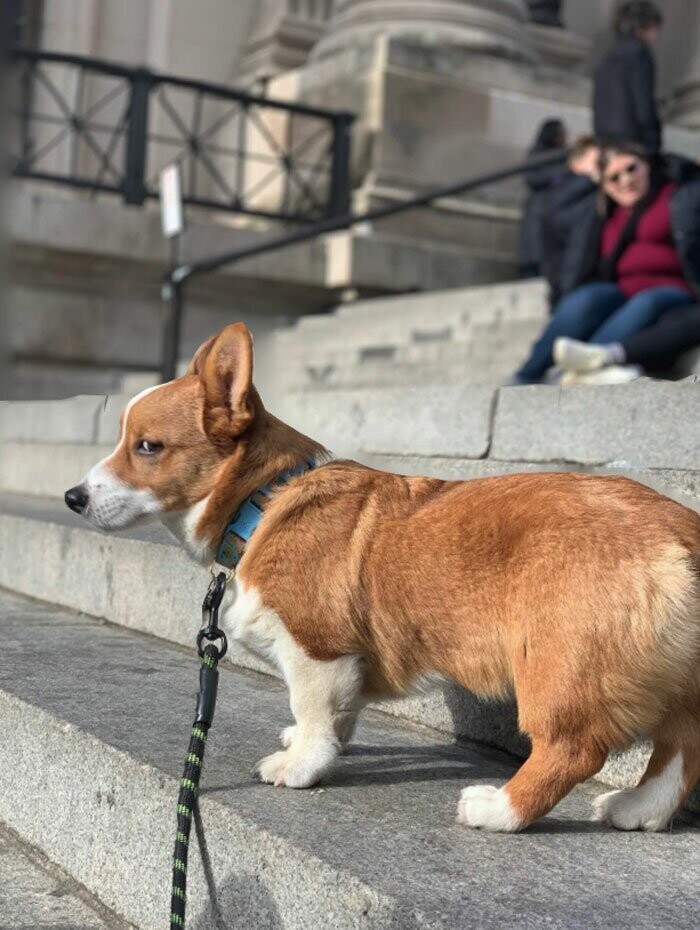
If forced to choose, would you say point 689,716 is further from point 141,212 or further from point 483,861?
point 141,212

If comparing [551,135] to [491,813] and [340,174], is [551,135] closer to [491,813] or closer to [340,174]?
[340,174]

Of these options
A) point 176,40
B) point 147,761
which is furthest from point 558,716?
point 176,40

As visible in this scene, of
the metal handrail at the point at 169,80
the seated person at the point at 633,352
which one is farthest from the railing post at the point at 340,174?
the seated person at the point at 633,352

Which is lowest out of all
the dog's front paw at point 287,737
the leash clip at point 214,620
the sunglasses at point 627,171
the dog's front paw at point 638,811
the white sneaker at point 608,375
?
the dog's front paw at point 287,737

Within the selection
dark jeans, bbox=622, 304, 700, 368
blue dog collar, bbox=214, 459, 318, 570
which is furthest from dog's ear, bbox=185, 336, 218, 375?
dark jeans, bbox=622, 304, 700, 368

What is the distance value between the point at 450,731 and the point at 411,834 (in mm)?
907

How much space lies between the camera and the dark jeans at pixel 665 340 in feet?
20.3

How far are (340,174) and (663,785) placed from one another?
10069mm

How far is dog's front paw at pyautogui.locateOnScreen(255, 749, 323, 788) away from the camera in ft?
8.90

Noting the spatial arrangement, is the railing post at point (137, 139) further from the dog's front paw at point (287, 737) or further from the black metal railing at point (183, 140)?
the dog's front paw at point (287, 737)

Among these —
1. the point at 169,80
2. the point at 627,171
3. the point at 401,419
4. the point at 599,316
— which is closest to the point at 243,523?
the point at 401,419

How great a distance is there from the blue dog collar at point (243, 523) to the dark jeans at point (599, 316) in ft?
13.0

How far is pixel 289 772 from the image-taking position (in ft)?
8.89

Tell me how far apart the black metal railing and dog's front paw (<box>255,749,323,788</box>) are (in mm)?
7836
